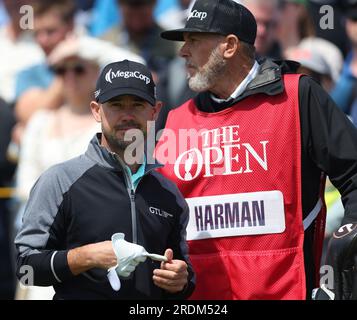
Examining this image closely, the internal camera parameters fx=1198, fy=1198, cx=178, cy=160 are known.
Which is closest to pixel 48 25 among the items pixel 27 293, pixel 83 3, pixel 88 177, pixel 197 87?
pixel 83 3

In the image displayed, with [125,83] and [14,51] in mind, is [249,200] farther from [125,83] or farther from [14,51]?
[14,51]

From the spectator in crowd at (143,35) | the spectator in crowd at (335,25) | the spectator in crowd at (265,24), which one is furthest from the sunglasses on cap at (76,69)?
the spectator in crowd at (335,25)

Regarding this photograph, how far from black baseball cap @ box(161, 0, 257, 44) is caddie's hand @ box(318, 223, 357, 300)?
125 cm

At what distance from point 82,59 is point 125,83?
293 centimetres

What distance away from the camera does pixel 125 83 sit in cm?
555

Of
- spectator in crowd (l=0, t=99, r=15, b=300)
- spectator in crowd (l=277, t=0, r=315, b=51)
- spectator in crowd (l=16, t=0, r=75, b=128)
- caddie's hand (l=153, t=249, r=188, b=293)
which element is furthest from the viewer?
→ spectator in crowd (l=277, t=0, r=315, b=51)

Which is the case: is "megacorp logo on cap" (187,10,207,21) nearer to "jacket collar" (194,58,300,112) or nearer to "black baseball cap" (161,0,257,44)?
"black baseball cap" (161,0,257,44)

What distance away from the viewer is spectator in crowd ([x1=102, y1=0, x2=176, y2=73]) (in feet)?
30.0

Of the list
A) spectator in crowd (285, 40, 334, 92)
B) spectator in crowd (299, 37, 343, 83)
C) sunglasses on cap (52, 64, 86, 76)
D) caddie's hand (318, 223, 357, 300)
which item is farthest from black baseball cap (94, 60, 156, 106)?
spectator in crowd (299, 37, 343, 83)

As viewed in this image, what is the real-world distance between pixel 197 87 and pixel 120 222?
3.43ft

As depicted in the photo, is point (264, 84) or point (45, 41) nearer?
point (264, 84)

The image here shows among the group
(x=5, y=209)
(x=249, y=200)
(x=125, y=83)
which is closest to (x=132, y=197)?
(x=125, y=83)

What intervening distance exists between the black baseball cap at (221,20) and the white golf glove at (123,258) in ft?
4.67
